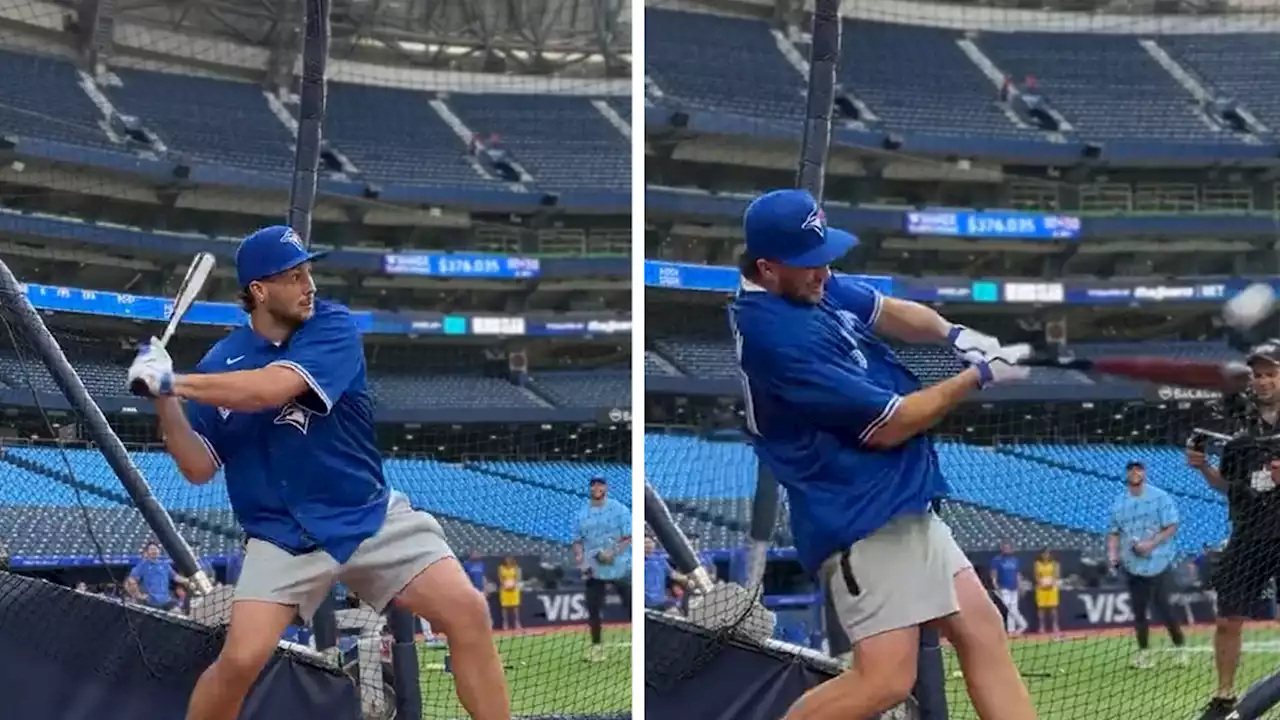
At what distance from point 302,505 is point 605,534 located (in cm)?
126

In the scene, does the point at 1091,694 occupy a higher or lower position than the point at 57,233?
lower

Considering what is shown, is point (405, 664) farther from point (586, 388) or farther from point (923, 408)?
point (923, 408)

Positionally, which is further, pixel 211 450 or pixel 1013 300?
pixel 1013 300

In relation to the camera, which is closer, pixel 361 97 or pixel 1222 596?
pixel 1222 596

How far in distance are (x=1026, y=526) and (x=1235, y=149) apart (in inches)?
58.5

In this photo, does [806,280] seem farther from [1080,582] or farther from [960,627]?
[1080,582]

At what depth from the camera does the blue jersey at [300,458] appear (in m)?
2.72

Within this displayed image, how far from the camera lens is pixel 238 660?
2.64 metres

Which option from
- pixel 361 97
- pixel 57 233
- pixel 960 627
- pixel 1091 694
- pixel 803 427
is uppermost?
pixel 361 97

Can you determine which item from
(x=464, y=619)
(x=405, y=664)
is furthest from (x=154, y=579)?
(x=464, y=619)

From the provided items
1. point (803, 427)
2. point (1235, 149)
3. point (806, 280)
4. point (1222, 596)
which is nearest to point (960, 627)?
point (803, 427)

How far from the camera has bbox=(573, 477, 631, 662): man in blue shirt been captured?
3.86 m

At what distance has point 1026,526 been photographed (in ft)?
14.1

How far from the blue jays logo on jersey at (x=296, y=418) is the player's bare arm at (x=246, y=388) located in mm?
102
